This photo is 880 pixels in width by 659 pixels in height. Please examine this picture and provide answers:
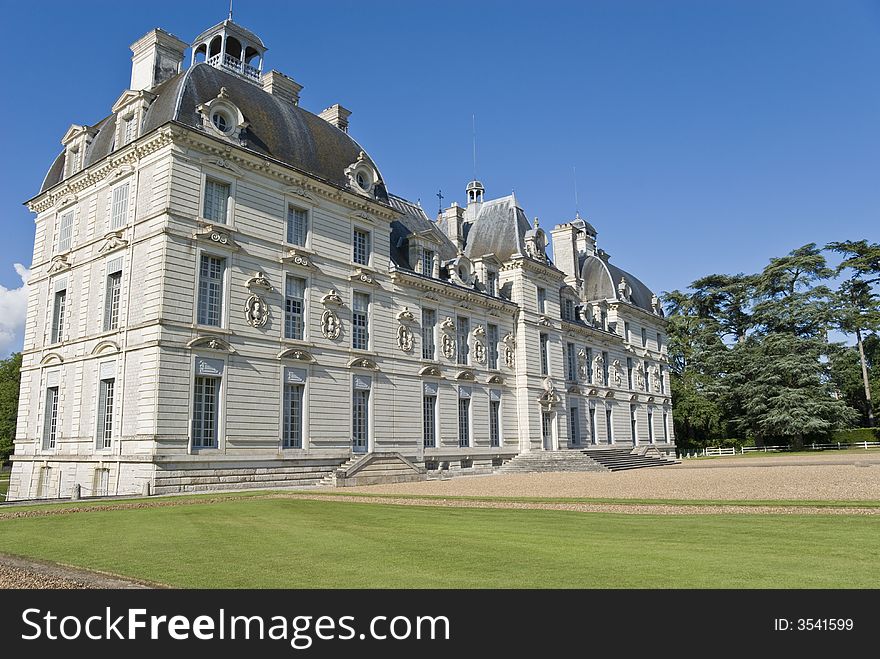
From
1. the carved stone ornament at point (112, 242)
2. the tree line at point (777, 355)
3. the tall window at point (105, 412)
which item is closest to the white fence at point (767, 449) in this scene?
the tree line at point (777, 355)

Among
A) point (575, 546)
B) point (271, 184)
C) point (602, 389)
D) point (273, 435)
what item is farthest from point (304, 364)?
point (602, 389)

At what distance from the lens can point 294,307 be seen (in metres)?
26.4

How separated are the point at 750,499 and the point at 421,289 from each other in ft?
64.9

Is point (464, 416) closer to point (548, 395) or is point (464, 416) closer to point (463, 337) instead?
point (463, 337)

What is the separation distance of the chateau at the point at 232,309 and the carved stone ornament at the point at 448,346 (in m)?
0.13

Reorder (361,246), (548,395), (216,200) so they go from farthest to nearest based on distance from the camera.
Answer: (548,395), (361,246), (216,200)

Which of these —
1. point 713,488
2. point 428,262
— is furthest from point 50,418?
point 713,488

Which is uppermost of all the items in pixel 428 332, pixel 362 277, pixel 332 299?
pixel 362 277

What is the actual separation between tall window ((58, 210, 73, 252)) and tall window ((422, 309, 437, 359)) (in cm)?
1553

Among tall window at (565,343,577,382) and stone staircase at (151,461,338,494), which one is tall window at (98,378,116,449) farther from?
tall window at (565,343,577,382)

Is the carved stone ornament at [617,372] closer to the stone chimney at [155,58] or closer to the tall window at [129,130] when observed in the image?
the stone chimney at [155,58]

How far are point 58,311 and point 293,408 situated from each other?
1061 centimetres

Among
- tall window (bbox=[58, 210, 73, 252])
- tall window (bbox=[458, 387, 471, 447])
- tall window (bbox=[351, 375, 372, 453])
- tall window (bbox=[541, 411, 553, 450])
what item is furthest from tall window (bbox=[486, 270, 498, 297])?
tall window (bbox=[58, 210, 73, 252])

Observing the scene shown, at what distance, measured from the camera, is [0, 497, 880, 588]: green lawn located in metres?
6.77
